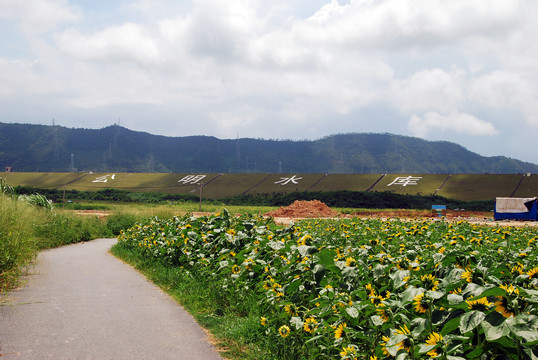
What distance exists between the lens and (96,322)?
6.93 m

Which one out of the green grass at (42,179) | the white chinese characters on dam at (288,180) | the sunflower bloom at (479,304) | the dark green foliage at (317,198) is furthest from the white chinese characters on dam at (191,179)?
the sunflower bloom at (479,304)

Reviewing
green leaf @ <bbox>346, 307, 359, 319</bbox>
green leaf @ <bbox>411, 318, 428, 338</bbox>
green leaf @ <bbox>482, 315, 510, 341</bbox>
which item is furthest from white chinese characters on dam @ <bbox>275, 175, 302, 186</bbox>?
green leaf @ <bbox>482, 315, 510, 341</bbox>

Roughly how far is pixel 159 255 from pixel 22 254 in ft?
10.4

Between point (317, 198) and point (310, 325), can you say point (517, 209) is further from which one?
point (310, 325)

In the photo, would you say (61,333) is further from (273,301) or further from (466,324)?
(466,324)

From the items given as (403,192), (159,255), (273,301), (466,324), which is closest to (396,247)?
(273,301)

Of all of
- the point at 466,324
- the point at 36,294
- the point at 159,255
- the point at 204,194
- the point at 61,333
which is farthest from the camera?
the point at 204,194

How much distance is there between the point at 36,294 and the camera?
352 inches

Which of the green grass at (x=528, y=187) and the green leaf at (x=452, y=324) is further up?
the green grass at (x=528, y=187)

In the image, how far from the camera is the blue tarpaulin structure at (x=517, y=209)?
37.3 meters

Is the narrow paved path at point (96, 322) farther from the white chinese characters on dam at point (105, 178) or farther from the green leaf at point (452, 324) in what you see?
the white chinese characters on dam at point (105, 178)

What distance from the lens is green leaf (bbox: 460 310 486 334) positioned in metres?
2.89

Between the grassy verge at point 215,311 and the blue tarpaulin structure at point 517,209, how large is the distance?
33365mm

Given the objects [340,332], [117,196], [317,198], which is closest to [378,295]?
[340,332]
